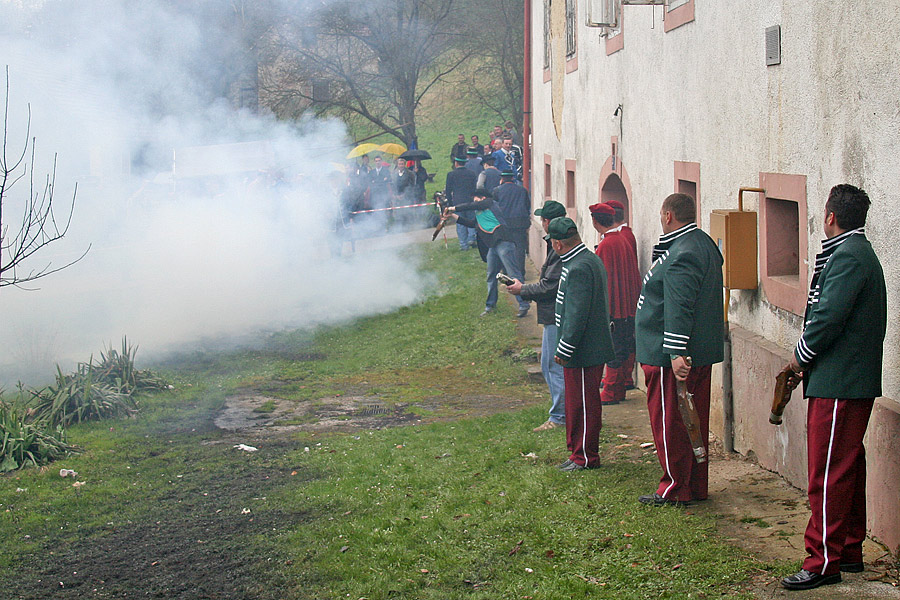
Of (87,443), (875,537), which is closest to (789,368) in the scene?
(875,537)

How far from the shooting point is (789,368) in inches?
181

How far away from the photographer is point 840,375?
4355mm

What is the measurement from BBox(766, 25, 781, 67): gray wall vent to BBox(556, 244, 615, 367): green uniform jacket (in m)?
1.80

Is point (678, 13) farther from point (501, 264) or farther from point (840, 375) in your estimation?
point (501, 264)

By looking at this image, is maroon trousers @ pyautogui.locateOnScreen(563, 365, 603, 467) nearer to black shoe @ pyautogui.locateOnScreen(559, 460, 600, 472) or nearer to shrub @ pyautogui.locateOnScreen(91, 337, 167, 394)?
black shoe @ pyautogui.locateOnScreen(559, 460, 600, 472)

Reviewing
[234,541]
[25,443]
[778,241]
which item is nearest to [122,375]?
[25,443]

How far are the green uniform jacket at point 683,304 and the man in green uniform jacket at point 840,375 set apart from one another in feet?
3.33

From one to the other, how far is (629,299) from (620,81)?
275 centimetres

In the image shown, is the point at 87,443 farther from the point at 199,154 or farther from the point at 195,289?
the point at 199,154

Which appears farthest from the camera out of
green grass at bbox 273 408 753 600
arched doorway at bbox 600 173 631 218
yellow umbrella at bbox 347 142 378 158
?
yellow umbrella at bbox 347 142 378 158

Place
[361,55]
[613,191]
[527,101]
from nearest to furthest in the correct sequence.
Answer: [613,191] → [527,101] → [361,55]

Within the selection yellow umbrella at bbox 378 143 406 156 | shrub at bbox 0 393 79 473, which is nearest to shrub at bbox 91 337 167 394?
shrub at bbox 0 393 79 473

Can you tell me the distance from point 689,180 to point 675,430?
3.12m

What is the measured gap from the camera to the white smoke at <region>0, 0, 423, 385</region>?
1311 centimetres
